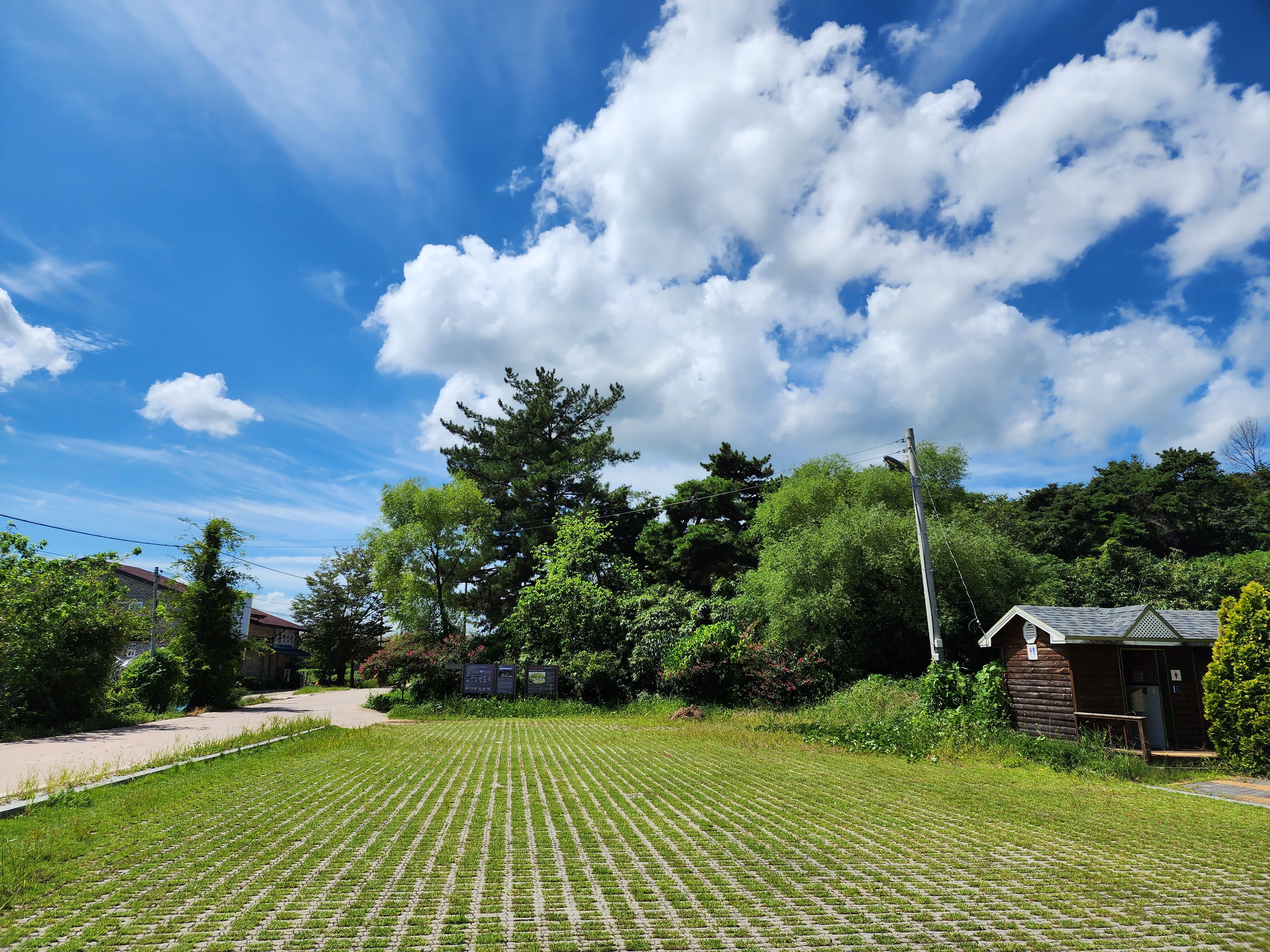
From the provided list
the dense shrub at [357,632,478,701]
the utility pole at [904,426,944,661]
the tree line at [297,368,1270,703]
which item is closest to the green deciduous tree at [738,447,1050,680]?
the tree line at [297,368,1270,703]

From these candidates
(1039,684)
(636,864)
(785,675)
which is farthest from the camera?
(785,675)

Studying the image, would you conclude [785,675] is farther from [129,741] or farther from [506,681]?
[129,741]

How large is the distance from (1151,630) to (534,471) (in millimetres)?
26726

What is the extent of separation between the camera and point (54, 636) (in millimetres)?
16484

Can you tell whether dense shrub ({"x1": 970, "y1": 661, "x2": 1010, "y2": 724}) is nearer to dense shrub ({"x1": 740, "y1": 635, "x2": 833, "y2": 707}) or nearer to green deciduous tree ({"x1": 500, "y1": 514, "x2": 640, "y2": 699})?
dense shrub ({"x1": 740, "y1": 635, "x2": 833, "y2": 707})

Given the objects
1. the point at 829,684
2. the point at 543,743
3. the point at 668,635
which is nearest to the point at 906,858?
the point at 543,743

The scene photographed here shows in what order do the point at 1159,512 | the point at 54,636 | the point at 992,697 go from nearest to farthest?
the point at 992,697
the point at 54,636
the point at 1159,512

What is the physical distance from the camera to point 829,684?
19.4 metres

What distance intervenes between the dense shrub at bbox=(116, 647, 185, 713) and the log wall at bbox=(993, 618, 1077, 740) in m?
24.6

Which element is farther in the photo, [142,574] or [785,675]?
[142,574]

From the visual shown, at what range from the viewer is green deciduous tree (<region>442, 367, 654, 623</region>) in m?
33.3

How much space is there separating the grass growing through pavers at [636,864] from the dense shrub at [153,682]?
15320mm

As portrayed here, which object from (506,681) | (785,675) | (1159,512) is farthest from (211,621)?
(1159,512)

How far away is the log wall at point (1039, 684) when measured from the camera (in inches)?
464
